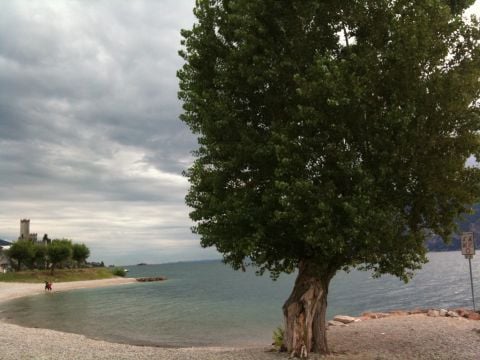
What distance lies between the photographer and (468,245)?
29.6 metres

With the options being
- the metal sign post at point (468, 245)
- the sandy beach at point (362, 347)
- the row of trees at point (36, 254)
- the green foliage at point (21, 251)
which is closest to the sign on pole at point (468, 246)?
the metal sign post at point (468, 245)

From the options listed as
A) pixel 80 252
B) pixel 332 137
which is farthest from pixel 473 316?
pixel 80 252

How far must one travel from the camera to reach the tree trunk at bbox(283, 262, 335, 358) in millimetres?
18781

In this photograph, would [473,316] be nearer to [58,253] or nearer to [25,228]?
[58,253]

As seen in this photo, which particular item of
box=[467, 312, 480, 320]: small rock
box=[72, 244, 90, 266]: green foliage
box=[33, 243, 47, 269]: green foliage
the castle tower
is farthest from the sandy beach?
the castle tower

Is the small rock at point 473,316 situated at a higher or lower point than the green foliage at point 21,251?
lower

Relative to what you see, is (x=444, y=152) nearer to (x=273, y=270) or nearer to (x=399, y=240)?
(x=399, y=240)

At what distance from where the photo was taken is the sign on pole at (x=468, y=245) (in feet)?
95.9

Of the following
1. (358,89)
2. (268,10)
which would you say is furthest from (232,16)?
(358,89)

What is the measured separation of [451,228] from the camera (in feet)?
66.6

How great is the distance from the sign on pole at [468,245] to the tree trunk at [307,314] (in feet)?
48.4

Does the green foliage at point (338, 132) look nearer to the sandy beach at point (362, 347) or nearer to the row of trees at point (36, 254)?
the sandy beach at point (362, 347)

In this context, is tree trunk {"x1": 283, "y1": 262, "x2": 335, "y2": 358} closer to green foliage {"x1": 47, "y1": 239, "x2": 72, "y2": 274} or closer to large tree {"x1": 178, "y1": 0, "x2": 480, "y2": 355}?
large tree {"x1": 178, "y1": 0, "x2": 480, "y2": 355}

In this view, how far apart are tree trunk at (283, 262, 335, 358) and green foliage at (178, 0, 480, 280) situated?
763 mm
